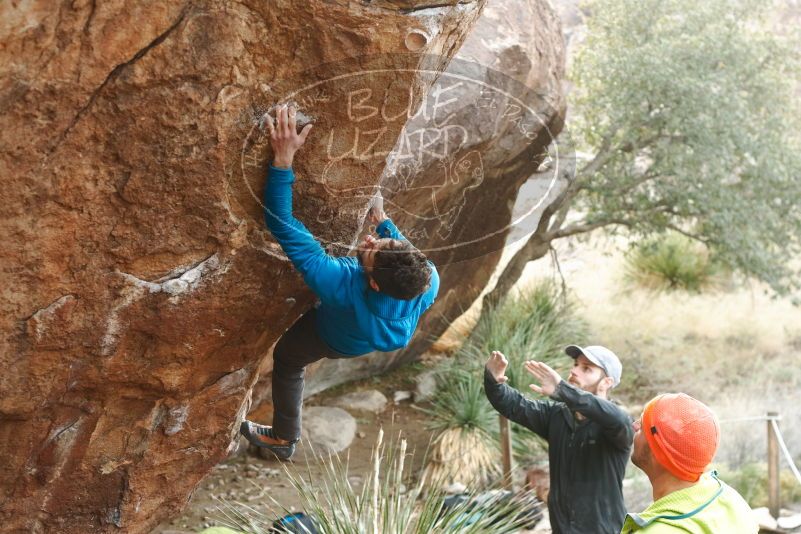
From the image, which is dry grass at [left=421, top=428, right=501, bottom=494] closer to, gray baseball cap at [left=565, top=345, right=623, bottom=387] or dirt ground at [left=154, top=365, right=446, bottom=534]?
dirt ground at [left=154, top=365, right=446, bottom=534]

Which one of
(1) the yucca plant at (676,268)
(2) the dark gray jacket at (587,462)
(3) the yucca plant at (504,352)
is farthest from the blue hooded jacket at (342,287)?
(1) the yucca plant at (676,268)

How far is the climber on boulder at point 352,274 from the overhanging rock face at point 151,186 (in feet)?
0.36

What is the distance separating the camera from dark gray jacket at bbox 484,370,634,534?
4.37 meters

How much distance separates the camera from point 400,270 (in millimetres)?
3678

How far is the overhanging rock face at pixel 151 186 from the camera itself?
11.1 ft

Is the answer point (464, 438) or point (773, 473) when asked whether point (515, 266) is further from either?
point (773, 473)

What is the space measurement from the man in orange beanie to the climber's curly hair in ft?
3.34

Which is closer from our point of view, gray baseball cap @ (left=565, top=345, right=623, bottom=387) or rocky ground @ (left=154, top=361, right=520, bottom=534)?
gray baseball cap @ (left=565, top=345, right=623, bottom=387)

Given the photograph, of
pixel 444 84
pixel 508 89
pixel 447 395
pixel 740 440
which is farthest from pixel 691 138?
pixel 444 84

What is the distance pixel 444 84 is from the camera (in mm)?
4383

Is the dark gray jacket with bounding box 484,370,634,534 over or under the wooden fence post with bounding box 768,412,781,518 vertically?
over

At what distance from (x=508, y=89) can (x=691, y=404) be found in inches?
101

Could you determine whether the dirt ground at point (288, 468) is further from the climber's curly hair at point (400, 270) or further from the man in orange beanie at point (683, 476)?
the man in orange beanie at point (683, 476)
